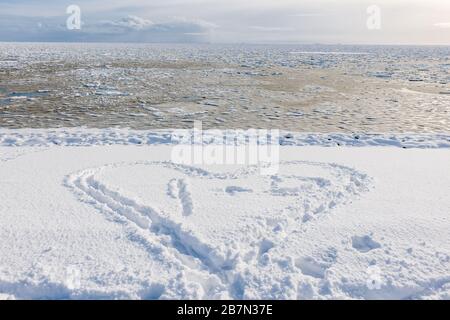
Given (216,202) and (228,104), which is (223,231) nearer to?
(216,202)

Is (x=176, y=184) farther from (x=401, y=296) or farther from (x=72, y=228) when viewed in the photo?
(x=401, y=296)

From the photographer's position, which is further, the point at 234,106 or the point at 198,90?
the point at 198,90

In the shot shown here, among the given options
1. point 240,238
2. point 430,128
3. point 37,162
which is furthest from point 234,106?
point 240,238

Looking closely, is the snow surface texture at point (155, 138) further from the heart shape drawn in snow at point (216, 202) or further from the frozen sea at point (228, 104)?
the heart shape drawn in snow at point (216, 202)

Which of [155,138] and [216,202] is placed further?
[155,138]

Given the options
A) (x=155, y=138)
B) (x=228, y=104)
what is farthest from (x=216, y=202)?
(x=228, y=104)
